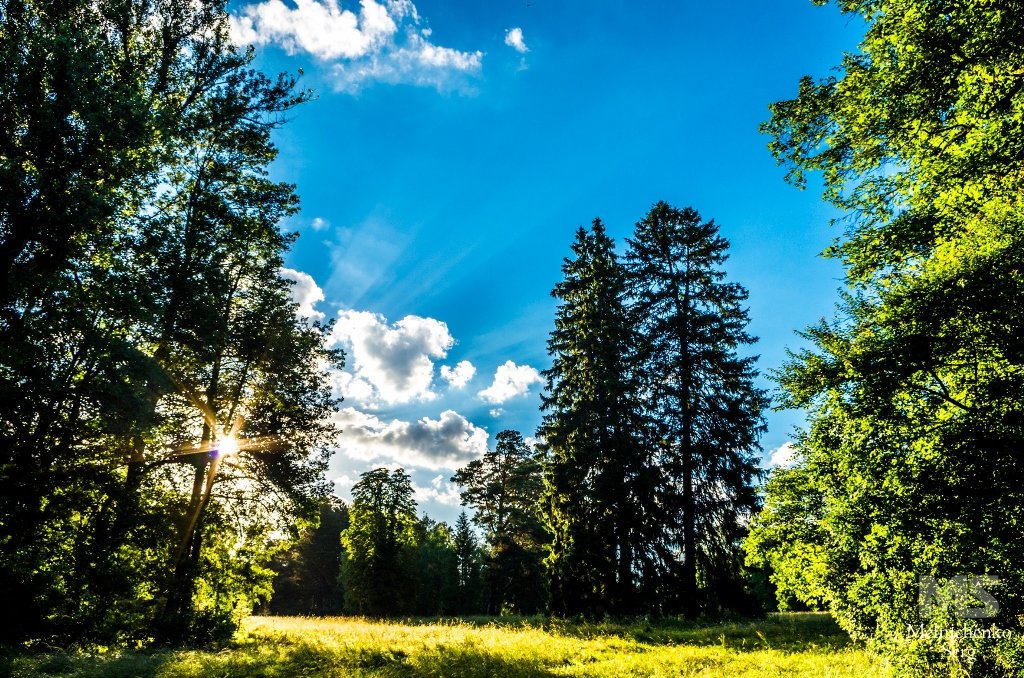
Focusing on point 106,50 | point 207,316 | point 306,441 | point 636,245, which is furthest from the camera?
point 636,245

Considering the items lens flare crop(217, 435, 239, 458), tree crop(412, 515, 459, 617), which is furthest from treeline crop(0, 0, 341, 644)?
tree crop(412, 515, 459, 617)

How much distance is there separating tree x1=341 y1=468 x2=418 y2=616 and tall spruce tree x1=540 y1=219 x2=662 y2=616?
19823mm

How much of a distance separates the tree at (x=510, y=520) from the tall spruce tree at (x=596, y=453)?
497 inches

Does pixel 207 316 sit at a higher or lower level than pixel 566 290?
lower

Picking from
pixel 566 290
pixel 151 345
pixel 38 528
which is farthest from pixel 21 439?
pixel 566 290

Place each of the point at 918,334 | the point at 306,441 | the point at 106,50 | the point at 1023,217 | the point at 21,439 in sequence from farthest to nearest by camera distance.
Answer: the point at 306,441 → the point at 106,50 → the point at 21,439 → the point at 918,334 → the point at 1023,217

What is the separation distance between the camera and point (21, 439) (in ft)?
27.6

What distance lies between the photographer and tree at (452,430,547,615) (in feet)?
118

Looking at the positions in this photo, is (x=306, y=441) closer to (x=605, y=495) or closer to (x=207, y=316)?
(x=207, y=316)

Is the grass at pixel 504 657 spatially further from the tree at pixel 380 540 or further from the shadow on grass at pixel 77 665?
the tree at pixel 380 540

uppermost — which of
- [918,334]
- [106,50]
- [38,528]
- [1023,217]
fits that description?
[106,50]

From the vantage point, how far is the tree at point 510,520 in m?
36.1

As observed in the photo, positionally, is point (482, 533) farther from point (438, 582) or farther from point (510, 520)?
point (438, 582)

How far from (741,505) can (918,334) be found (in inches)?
631
